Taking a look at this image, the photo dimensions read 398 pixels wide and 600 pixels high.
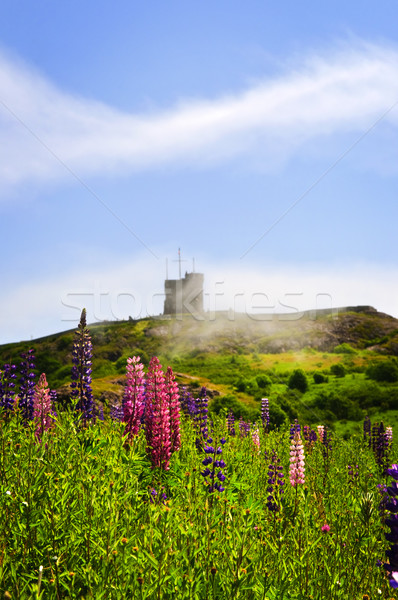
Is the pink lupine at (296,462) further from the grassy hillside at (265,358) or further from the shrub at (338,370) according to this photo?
the shrub at (338,370)

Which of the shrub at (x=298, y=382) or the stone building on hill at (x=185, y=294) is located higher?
the stone building on hill at (x=185, y=294)

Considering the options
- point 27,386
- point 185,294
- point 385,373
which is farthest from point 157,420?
point 185,294

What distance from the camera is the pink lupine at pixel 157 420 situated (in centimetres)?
657

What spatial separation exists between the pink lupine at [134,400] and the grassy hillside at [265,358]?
14296 mm

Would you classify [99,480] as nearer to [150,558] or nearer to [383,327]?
[150,558]

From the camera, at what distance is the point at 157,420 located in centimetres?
685

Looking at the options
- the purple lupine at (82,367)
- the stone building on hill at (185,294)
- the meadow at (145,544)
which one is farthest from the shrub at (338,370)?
the stone building on hill at (185,294)

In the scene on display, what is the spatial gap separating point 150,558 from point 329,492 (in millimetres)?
6106

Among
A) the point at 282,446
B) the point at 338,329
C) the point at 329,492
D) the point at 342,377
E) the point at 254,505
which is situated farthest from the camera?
the point at 338,329

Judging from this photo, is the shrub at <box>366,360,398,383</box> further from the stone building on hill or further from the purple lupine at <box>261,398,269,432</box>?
the stone building on hill

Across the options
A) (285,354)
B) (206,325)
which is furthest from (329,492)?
(206,325)

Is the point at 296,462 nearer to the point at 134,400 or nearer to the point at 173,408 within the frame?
the point at 173,408

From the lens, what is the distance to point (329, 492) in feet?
26.6

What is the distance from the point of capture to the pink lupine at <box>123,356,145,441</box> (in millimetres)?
7198
